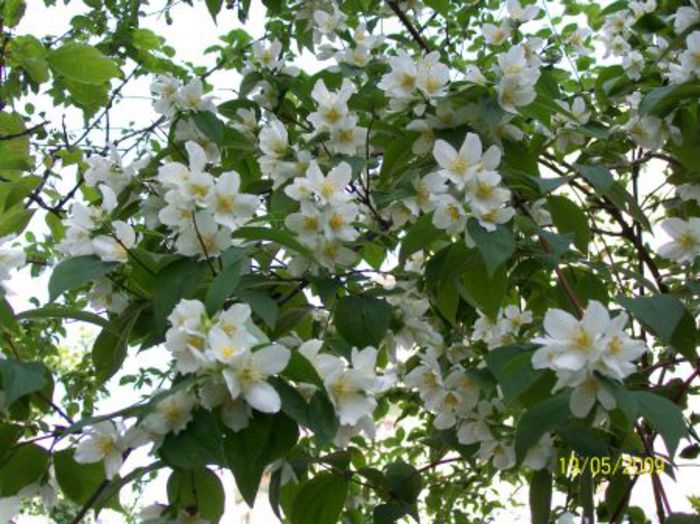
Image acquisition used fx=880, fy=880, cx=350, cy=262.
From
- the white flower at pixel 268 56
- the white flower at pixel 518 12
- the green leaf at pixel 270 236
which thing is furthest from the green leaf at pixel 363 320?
the white flower at pixel 518 12

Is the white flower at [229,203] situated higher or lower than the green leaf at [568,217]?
lower

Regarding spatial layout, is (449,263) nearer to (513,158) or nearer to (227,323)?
(513,158)

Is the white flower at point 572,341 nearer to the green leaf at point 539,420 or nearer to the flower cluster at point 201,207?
the green leaf at point 539,420

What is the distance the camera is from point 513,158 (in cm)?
141

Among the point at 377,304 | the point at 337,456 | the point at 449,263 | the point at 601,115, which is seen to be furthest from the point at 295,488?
the point at 601,115

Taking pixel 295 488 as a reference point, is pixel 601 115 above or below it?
above

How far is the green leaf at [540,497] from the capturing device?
1349mm

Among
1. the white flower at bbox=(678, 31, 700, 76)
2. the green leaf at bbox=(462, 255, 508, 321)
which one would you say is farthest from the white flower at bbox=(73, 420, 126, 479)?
the white flower at bbox=(678, 31, 700, 76)

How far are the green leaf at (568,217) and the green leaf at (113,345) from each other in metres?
0.68

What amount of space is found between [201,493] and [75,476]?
0.55 ft

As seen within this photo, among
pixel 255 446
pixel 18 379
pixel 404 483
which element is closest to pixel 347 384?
pixel 255 446

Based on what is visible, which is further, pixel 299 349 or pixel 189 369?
pixel 299 349

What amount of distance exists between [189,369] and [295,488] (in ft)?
1.73

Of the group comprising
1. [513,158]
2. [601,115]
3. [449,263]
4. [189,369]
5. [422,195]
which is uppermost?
[601,115]
